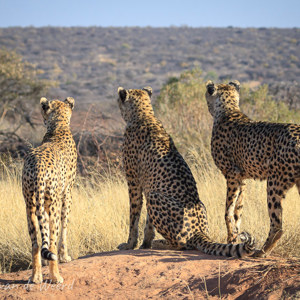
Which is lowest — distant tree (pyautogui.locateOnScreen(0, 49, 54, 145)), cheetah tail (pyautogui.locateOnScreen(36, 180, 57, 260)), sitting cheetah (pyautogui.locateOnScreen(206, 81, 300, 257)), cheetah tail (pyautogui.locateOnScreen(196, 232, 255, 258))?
cheetah tail (pyautogui.locateOnScreen(196, 232, 255, 258))

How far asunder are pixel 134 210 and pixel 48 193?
1252mm

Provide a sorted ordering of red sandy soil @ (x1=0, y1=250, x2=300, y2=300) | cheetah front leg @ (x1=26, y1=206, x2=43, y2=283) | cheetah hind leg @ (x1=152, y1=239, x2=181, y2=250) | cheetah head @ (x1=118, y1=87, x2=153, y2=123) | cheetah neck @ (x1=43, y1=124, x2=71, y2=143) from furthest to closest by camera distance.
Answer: cheetah head @ (x1=118, y1=87, x2=153, y2=123)
cheetah neck @ (x1=43, y1=124, x2=71, y2=143)
cheetah hind leg @ (x1=152, y1=239, x2=181, y2=250)
cheetah front leg @ (x1=26, y1=206, x2=43, y2=283)
red sandy soil @ (x1=0, y1=250, x2=300, y2=300)

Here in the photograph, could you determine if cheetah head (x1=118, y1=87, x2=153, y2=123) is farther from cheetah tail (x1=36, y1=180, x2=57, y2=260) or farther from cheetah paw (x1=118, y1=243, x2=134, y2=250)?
cheetah tail (x1=36, y1=180, x2=57, y2=260)

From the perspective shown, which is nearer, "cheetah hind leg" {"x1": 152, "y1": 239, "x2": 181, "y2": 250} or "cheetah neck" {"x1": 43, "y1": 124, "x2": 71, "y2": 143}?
"cheetah hind leg" {"x1": 152, "y1": 239, "x2": 181, "y2": 250}

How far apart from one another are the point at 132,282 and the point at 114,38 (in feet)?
163

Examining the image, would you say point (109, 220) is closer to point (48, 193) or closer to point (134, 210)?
point (134, 210)

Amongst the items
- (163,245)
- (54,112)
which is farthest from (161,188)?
(54,112)

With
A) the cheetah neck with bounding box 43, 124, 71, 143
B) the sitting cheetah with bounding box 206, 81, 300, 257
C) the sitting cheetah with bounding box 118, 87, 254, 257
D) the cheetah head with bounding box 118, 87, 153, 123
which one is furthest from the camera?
the cheetah head with bounding box 118, 87, 153, 123

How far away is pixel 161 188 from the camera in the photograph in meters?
4.51

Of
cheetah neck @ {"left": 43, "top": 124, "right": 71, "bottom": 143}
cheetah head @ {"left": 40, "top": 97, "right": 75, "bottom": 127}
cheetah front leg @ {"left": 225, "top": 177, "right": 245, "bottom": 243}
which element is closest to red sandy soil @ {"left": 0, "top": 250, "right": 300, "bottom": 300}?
cheetah front leg @ {"left": 225, "top": 177, "right": 245, "bottom": 243}

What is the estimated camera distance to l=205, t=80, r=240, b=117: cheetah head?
541cm

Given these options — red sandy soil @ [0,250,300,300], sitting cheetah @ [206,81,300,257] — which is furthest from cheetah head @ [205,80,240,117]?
red sandy soil @ [0,250,300,300]

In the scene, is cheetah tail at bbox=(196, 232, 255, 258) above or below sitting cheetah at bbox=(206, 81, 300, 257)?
below

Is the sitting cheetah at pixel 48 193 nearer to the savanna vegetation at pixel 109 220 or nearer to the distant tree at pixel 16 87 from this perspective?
the savanna vegetation at pixel 109 220
